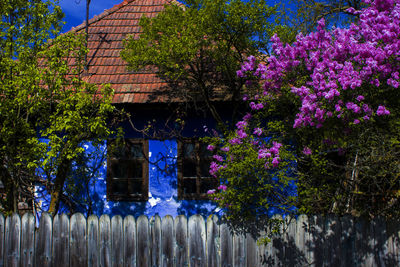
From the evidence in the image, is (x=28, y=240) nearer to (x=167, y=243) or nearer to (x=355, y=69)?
(x=167, y=243)

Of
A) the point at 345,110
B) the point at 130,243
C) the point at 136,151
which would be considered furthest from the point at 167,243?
the point at 136,151

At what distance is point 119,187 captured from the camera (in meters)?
8.55

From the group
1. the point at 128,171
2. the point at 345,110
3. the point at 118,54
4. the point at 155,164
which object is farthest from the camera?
the point at 118,54

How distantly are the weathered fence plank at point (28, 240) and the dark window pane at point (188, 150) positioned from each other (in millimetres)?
3876

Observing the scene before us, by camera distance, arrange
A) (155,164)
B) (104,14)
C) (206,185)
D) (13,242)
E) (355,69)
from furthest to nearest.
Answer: (104,14) < (155,164) < (206,185) < (13,242) < (355,69)

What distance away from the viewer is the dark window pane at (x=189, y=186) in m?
8.40

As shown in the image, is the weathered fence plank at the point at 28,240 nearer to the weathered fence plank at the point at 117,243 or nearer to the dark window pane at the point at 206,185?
the weathered fence plank at the point at 117,243

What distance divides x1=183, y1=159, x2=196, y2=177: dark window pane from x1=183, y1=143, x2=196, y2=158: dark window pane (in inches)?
4.6

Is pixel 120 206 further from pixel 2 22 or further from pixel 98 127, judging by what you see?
pixel 2 22

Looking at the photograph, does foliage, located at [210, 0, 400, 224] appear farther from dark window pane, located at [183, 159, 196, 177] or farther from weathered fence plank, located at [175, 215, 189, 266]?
dark window pane, located at [183, 159, 196, 177]

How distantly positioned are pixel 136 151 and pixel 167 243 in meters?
3.83

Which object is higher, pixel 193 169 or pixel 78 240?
pixel 193 169

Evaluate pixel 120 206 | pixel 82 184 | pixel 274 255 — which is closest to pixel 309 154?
pixel 274 255

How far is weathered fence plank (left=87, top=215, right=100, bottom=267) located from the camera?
16.7 feet
